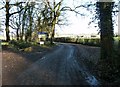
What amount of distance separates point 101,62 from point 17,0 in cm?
2533

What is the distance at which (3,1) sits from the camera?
3728 centimetres

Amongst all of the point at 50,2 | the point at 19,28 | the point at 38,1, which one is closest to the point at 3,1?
the point at 38,1

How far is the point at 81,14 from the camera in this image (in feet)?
145

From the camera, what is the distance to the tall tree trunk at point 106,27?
46.7 feet

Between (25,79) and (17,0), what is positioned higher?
(17,0)

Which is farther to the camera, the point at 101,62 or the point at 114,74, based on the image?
the point at 101,62

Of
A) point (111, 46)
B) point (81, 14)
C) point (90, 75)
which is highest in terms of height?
point (81, 14)

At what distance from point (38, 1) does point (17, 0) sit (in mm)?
3061

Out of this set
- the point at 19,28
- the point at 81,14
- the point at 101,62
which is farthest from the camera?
the point at 19,28

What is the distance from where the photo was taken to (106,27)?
14.5m

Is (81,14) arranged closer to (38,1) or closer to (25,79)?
(38,1)

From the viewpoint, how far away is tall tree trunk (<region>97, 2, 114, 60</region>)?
14238 mm

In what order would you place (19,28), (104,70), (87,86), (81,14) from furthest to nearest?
(19,28)
(81,14)
(104,70)
(87,86)

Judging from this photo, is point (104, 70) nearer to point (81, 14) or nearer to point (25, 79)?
point (25, 79)
